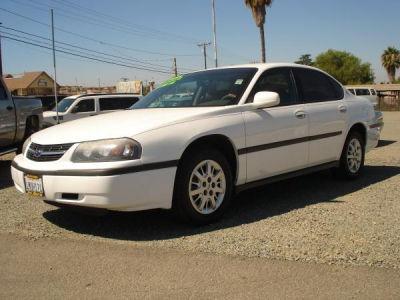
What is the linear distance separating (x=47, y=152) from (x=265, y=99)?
7.00 ft

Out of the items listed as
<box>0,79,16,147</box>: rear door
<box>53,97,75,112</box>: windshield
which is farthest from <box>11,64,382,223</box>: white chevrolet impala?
<box>53,97,75,112</box>: windshield

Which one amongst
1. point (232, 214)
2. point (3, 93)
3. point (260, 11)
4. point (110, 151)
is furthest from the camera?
point (260, 11)

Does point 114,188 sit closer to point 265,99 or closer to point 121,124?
point 121,124

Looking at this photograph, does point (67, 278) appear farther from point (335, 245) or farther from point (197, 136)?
point (335, 245)

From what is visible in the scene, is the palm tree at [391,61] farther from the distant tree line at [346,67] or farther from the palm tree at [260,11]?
the palm tree at [260,11]

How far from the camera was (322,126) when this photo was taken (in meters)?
6.02

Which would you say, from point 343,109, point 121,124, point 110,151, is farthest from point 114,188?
point 343,109

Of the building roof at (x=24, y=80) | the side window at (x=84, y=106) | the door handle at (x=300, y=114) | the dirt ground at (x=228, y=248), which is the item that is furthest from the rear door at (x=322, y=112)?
the building roof at (x=24, y=80)

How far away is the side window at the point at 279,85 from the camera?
548 cm

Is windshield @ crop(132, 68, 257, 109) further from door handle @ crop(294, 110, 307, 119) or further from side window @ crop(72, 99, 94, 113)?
side window @ crop(72, 99, 94, 113)

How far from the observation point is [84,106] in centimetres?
1656

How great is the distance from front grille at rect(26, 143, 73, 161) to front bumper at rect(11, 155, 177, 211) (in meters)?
0.15

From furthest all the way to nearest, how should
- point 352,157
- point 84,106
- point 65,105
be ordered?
point 65,105
point 84,106
point 352,157

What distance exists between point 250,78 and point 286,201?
1.43 metres
